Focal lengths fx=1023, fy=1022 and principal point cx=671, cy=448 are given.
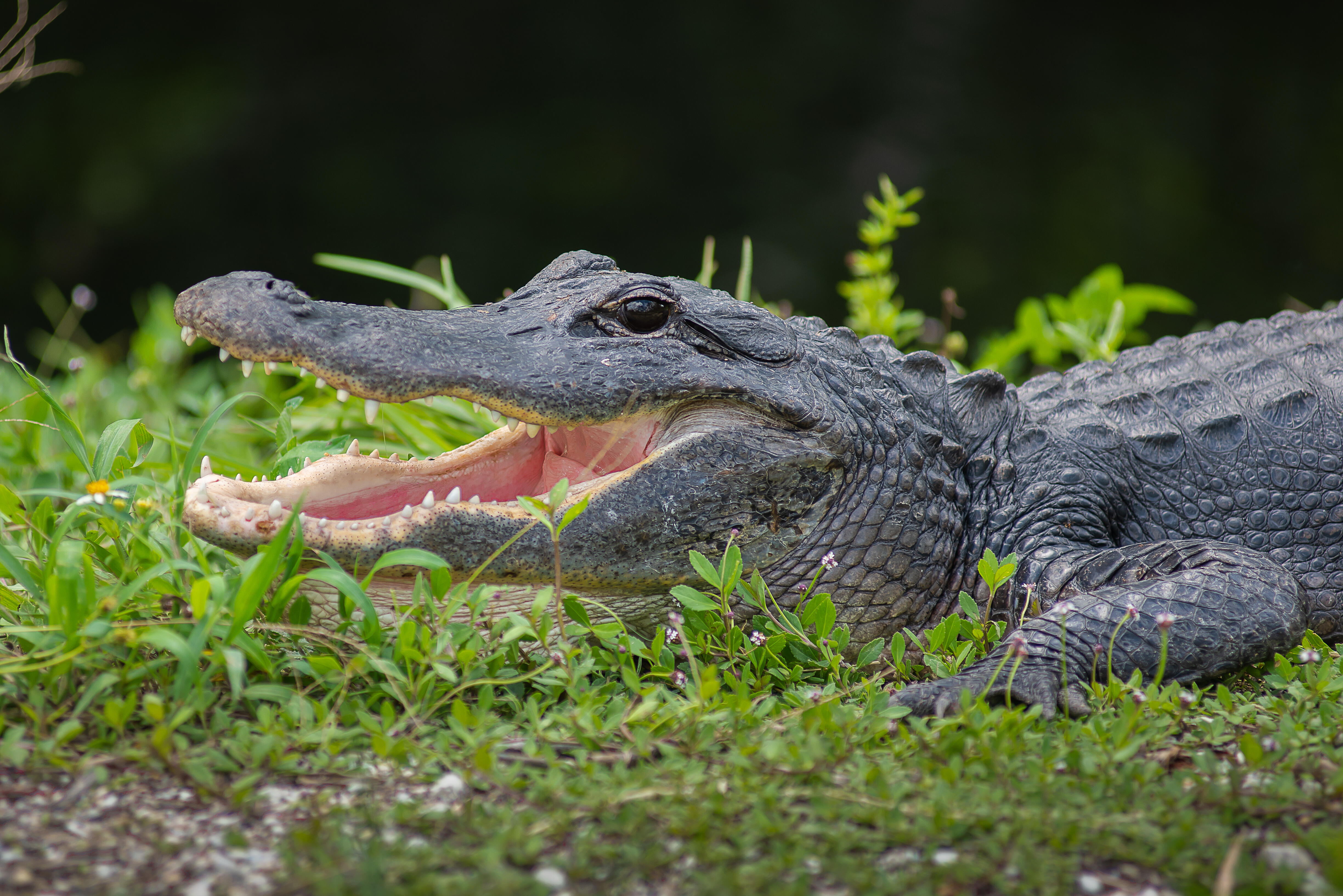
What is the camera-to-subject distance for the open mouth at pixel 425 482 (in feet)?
7.42

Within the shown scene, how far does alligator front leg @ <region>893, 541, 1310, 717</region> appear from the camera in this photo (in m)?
2.26

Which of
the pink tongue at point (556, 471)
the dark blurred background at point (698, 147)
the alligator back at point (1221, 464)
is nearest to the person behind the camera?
the pink tongue at point (556, 471)

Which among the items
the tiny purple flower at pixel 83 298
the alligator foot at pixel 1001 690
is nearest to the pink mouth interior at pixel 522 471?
the alligator foot at pixel 1001 690

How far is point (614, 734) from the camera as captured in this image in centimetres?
204

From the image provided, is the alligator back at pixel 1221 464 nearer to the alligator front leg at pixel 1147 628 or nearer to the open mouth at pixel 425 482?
the alligator front leg at pixel 1147 628

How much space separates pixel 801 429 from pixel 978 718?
3.05 ft

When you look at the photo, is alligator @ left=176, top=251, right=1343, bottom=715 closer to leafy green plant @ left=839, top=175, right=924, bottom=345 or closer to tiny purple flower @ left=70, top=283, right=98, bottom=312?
leafy green plant @ left=839, top=175, right=924, bottom=345

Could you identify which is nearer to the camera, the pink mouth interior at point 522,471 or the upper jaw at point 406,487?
the upper jaw at point 406,487

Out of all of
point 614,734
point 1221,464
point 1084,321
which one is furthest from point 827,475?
point 1084,321

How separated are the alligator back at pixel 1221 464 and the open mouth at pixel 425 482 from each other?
122cm

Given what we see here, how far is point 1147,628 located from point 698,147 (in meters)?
8.43

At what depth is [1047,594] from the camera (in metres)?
2.74

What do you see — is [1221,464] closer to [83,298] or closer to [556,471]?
[556,471]

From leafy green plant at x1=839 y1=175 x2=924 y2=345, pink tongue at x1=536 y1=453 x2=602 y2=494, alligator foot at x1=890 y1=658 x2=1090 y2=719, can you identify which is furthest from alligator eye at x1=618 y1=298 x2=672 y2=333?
leafy green plant at x1=839 y1=175 x2=924 y2=345
